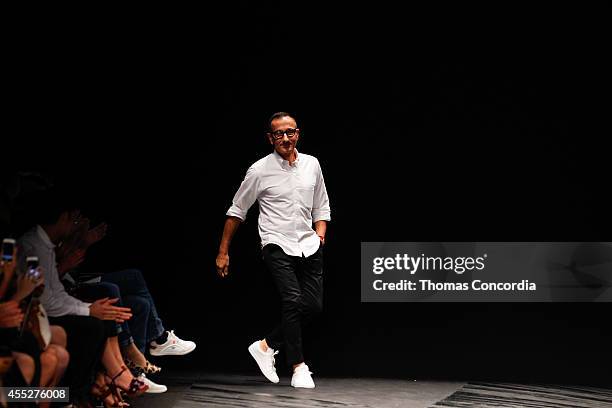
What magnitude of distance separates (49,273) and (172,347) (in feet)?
4.68

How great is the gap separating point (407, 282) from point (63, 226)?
219 centimetres

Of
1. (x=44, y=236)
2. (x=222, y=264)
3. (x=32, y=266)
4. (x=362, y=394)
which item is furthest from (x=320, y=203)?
(x=32, y=266)

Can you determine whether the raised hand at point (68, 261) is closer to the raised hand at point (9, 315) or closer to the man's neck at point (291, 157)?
the raised hand at point (9, 315)

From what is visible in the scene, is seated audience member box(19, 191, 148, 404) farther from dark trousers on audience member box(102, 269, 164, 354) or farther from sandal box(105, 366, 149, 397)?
dark trousers on audience member box(102, 269, 164, 354)

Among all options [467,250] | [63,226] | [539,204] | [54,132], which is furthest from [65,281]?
[539,204]

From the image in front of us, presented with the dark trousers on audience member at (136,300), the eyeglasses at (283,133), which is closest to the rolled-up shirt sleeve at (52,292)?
Answer: the dark trousers on audience member at (136,300)

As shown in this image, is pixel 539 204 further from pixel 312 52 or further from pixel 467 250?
pixel 312 52

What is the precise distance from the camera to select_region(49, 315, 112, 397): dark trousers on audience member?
380cm

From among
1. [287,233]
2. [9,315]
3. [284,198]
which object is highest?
[284,198]

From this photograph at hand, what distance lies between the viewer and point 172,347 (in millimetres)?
5152

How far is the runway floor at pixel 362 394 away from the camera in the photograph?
467 cm

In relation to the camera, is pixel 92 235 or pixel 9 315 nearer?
pixel 9 315

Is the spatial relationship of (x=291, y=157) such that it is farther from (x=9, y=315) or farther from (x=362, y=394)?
(x=9, y=315)

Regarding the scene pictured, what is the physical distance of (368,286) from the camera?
5555 mm
